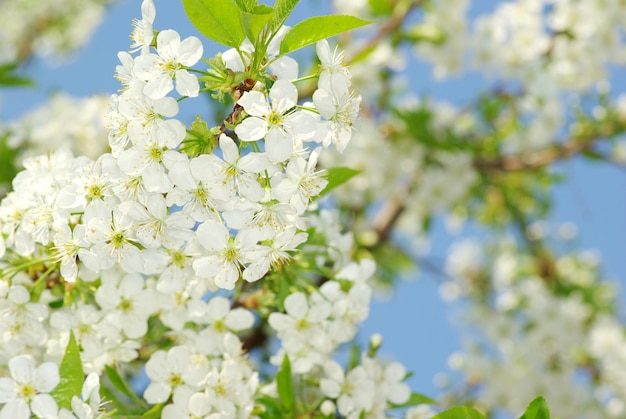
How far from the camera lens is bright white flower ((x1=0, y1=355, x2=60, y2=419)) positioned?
3.92 feet

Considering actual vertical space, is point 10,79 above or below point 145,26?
above

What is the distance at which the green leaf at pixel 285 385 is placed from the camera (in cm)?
145

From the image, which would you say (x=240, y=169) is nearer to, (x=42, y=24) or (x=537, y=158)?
(x=537, y=158)

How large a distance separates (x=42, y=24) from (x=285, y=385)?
422 centimetres

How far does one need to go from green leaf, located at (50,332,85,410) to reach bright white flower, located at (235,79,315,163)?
49 centimetres

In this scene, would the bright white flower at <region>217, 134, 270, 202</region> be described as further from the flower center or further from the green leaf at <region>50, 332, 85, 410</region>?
the flower center

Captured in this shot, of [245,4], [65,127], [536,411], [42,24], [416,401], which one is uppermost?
[42,24]

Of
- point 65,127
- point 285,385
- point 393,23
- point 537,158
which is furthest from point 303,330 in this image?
point 537,158

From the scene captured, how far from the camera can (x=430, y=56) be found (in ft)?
13.3

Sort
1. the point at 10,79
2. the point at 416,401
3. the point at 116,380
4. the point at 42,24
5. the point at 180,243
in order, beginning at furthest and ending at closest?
the point at 42,24 < the point at 10,79 < the point at 416,401 < the point at 116,380 < the point at 180,243

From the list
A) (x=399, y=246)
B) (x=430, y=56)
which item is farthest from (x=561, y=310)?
(x=430, y=56)

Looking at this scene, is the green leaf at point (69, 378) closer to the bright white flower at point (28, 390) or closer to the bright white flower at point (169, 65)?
the bright white flower at point (28, 390)

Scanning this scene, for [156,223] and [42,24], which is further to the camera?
[42,24]

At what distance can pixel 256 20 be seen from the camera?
1.08 meters
